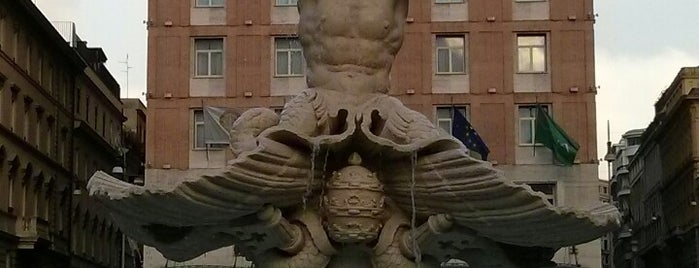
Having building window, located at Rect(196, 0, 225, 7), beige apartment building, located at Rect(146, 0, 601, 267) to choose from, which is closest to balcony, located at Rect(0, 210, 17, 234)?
beige apartment building, located at Rect(146, 0, 601, 267)

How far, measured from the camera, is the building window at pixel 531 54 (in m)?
44.7

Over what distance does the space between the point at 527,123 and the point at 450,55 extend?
12.3ft

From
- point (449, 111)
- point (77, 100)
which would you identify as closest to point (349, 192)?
point (449, 111)

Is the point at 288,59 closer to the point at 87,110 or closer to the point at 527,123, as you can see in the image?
the point at 527,123

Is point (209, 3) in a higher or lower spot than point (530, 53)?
higher

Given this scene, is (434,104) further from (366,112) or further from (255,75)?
(366,112)

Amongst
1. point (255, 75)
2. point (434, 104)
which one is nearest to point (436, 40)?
point (434, 104)

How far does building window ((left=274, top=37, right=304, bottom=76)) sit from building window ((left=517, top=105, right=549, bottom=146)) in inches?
323

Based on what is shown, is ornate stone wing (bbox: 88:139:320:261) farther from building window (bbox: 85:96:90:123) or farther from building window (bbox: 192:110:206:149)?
building window (bbox: 85:96:90:123)

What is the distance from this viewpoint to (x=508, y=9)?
1763 inches

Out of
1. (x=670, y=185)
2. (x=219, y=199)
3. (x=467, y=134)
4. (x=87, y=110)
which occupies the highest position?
(x=87, y=110)

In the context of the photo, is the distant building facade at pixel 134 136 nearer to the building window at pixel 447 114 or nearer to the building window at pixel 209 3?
the building window at pixel 209 3

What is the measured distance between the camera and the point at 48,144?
57.6 meters

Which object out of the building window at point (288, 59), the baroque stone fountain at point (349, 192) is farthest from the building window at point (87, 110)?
the baroque stone fountain at point (349, 192)
